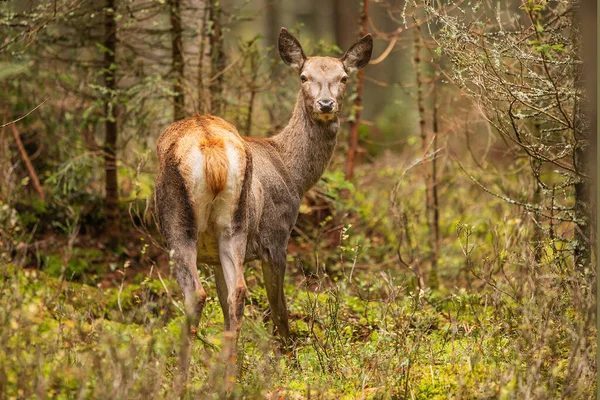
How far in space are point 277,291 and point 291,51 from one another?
248cm

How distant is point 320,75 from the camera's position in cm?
759

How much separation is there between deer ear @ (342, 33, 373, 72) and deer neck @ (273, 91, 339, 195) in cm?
74

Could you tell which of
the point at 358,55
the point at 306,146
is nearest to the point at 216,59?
the point at 358,55

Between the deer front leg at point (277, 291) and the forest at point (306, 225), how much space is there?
6 cm

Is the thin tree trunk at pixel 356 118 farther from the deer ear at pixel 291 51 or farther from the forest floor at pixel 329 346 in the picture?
the deer ear at pixel 291 51

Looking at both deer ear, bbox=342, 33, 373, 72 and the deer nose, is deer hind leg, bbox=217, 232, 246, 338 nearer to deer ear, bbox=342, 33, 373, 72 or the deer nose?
the deer nose

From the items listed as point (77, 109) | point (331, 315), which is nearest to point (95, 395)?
point (331, 315)

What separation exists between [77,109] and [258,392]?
22.3ft

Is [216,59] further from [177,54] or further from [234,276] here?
[234,276]

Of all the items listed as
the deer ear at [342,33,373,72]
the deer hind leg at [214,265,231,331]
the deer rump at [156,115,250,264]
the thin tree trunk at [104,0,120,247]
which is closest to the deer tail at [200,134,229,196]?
the deer rump at [156,115,250,264]

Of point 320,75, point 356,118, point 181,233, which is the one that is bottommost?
point 181,233

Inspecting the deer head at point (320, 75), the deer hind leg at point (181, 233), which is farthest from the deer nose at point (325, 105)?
the deer hind leg at point (181, 233)

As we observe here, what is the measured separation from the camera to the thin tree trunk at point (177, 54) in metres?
9.41

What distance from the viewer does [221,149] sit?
5738mm
